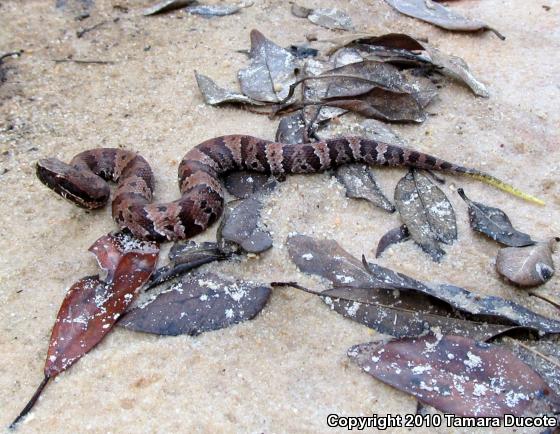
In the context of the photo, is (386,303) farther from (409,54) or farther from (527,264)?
(409,54)

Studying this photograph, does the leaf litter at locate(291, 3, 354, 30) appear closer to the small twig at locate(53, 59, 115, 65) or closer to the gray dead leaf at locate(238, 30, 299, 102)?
the gray dead leaf at locate(238, 30, 299, 102)

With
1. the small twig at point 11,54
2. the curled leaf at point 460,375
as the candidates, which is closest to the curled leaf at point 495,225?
the curled leaf at point 460,375

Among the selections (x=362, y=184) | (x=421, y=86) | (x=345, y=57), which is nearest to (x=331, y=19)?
(x=345, y=57)

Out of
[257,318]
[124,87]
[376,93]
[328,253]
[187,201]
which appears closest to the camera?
[257,318]

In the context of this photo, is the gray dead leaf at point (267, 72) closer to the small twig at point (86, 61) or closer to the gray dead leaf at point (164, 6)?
the gray dead leaf at point (164, 6)

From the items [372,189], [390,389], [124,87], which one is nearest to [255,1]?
[124,87]

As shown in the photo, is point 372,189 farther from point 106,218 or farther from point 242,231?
point 106,218
